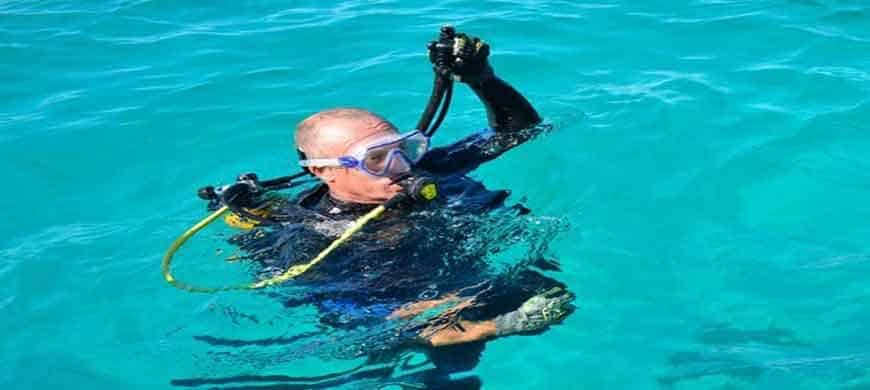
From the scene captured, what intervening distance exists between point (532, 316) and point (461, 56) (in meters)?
1.25

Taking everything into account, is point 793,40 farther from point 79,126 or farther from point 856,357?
point 79,126

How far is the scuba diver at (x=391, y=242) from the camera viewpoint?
15.0 feet

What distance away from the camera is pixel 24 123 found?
305 inches

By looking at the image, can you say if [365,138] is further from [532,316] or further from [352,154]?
[532,316]

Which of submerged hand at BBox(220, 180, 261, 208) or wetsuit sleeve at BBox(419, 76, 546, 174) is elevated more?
wetsuit sleeve at BBox(419, 76, 546, 174)

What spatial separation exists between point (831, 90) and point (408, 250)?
395 centimetres

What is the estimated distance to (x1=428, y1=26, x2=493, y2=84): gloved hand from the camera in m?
4.70

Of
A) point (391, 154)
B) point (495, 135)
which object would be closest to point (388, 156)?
point (391, 154)

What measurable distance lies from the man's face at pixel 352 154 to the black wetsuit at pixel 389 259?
6 centimetres

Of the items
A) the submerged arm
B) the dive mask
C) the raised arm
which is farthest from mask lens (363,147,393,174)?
the submerged arm

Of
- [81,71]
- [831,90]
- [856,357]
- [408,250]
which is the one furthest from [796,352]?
[81,71]

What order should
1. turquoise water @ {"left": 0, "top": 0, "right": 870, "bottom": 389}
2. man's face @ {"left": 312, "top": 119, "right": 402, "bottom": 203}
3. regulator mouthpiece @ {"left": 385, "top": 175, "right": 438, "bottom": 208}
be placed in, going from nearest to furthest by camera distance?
1. regulator mouthpiece @ {"left": 385, "top": 175, "right": 438, "bottom": 208}
2. man's face @ {"left": 312, "top": 119, "right": 402, "bottom": 203}
3. turquoise water @ {"left": 0, "top": 0, "right": 870, "bottom": 389}

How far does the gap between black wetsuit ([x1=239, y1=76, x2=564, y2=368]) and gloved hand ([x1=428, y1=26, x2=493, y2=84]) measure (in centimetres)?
13

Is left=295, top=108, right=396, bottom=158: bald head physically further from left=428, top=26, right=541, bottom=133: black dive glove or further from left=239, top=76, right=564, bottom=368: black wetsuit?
left=428, top=26, right=541, bottom=133: black dive glove
